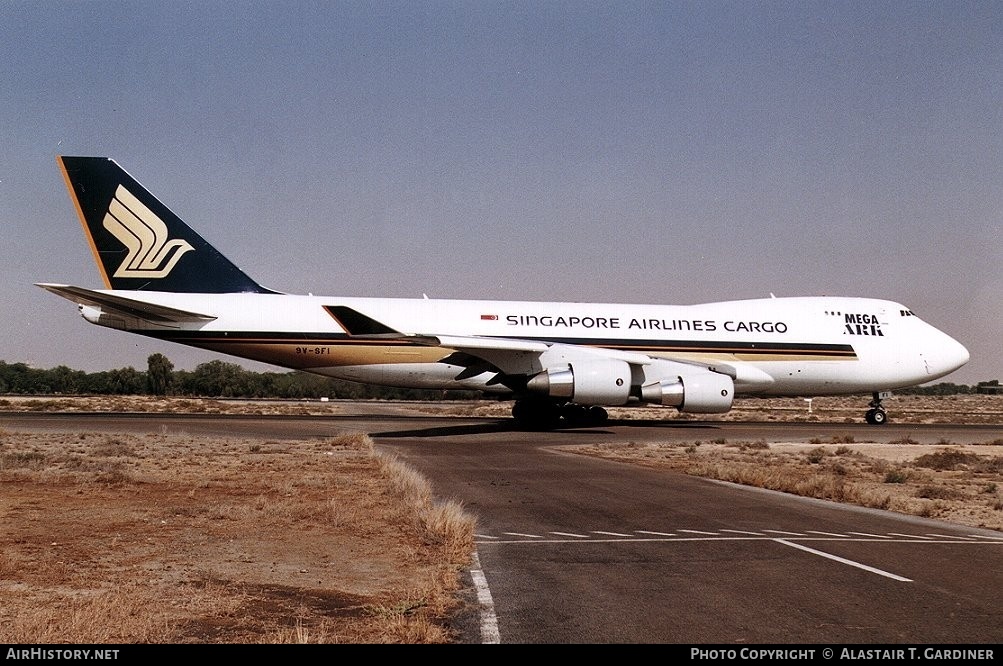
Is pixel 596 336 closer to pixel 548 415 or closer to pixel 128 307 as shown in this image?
pixel 548 415

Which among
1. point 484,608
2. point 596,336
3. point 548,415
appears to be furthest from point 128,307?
point 484,608

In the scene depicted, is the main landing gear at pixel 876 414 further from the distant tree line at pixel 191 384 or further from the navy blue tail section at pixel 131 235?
the distant tree line at pixel 191 384

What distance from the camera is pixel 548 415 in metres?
30.5

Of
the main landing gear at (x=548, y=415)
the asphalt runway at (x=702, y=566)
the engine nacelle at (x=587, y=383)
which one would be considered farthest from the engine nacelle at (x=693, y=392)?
the asphalt runway at (x=702, y=566)

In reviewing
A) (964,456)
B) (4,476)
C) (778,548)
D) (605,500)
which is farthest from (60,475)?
(964,456)

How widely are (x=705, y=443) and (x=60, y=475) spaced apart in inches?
683

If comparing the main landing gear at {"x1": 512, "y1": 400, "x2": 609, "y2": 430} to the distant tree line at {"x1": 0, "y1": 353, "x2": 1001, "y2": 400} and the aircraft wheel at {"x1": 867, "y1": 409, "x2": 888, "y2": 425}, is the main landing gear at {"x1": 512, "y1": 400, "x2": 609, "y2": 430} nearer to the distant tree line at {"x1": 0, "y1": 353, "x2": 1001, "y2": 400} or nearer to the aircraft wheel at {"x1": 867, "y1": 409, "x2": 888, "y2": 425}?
the aircraft wheel at {"x1": 867, "y1": 409, "x2": 888, "y2": 425}

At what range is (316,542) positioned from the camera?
8.88 meters

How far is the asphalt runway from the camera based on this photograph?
5.58 m

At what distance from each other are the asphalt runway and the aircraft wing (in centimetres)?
1433

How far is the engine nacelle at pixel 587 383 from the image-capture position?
86.1 ft

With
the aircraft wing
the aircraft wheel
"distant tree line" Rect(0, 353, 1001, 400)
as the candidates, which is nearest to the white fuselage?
the aircraft wing

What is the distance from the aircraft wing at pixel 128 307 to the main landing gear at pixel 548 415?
36.9ft
